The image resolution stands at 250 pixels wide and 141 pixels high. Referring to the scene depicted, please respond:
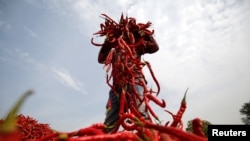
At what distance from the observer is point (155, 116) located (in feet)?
9.02

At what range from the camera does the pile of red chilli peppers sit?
0.92 metres

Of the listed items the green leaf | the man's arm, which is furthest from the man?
the green leaf

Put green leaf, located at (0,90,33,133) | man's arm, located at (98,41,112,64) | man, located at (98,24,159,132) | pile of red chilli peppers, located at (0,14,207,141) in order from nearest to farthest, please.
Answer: green leaf, located at (0,90,33,133) → pile of red chilli peppers, located at (0,14,207,141) → man, located at (98,24,159,132) → man's arm, located at (98,41,112,64)

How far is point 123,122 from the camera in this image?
151cm

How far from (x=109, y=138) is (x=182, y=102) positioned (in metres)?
0.61

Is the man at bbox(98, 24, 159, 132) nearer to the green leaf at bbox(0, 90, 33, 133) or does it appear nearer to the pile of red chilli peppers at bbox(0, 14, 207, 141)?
the pile of red chilli peppers at bbox(0, 14, 207, 141)

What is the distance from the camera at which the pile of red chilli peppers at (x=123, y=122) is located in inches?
36.3

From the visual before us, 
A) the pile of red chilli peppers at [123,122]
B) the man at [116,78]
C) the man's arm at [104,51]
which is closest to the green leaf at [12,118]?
the pile of red chilli peppers at [123,122]

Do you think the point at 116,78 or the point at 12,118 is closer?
the point at 12,118

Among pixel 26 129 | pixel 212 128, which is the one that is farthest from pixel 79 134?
pixel 26 129

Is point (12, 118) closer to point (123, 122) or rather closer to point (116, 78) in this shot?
point (123, 122)

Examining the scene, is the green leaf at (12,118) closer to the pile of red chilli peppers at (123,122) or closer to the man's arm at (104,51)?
the pile of red chilli peppers at (123,122)

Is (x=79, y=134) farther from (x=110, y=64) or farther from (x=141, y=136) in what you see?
(x=110, y=64)

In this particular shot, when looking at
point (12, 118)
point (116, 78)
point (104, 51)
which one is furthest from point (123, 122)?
point (104, 51)
